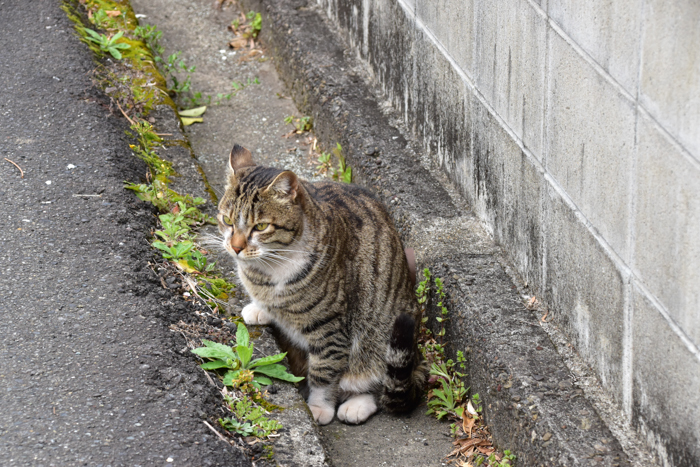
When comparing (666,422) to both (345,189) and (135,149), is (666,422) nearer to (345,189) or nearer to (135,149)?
(345,189)

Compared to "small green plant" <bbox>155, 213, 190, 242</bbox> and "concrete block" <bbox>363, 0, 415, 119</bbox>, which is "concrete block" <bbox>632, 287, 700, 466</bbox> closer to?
"small green plant" <bbox>155, 213, 190, 242</bbox>

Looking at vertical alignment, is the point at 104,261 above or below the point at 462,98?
below

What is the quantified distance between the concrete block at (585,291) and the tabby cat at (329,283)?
657mm

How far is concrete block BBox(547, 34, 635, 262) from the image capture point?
246 cm

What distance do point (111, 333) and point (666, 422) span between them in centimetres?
219

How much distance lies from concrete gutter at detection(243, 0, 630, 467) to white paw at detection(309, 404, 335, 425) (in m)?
0.65

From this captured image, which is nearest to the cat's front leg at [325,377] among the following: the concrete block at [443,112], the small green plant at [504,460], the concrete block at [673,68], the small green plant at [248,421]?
the small green plant at [248,421]

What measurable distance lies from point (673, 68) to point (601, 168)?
0.54m

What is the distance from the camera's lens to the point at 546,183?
3.05 m

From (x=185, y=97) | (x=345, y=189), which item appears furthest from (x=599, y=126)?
(x=185, y=97)

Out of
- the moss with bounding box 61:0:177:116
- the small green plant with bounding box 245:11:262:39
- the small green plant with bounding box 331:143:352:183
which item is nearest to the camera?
the small green plant with bounding box 331:143:352:183

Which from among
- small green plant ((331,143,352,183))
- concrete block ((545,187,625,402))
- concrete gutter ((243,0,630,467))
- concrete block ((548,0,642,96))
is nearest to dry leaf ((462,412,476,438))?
concrete gutter ((243,0,630,467))

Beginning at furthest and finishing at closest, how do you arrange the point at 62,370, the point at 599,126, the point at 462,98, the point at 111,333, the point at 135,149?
the point at 135,149 → the point at 462,98 → the point at 111,333 → the point at 62,370 → the point at 599,126

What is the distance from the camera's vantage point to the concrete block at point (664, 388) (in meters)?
2.24
